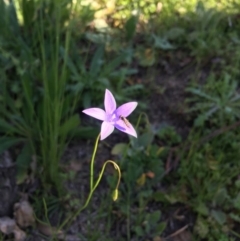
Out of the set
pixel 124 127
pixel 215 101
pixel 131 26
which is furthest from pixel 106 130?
pixel 131 26

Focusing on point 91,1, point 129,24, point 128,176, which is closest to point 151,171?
point 128,176

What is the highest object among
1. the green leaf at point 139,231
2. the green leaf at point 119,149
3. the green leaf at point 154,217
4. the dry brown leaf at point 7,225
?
the green leaf at point 119,149

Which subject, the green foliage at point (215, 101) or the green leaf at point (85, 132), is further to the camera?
the green foliage at point (215, 101)

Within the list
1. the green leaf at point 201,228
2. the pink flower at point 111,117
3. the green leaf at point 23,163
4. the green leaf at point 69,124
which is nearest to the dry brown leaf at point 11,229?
the green leaf at point 23,163

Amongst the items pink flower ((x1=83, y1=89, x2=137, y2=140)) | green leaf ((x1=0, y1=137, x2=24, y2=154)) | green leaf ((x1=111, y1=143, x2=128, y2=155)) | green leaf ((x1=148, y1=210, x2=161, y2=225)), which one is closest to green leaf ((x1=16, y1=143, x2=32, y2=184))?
green leaf ((x1=0, y1=137, x2=24, y2=154))

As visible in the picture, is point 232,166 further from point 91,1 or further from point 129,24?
point 91,1

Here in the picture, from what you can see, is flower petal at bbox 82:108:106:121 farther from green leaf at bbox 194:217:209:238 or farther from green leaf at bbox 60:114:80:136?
green leaf at bbox 194:217:209:238

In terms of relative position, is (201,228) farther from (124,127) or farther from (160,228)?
(124,127)

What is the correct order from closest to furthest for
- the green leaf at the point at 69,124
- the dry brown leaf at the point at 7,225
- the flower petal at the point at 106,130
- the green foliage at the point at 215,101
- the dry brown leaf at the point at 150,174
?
the flower petal at the point at 106,130, the dry brown leaf at the point at 7,225, the green leaf at the point at 69,124, the dry brown leaf at the point at 150,174, the green foliage at the point at 215,101

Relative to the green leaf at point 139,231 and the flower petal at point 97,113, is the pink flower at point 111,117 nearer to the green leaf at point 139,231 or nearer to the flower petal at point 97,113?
the flower petal at point 97,113
